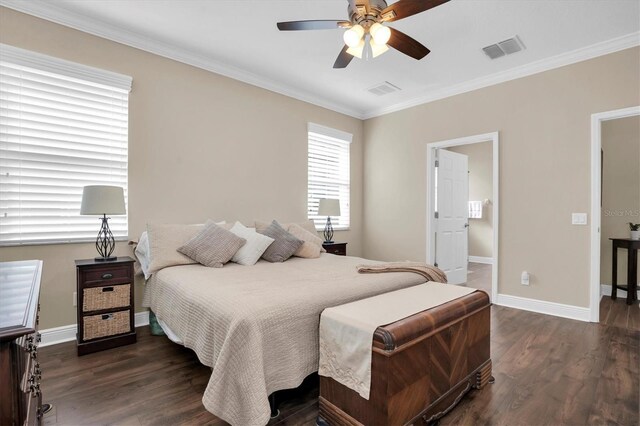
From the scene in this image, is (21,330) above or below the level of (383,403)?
above

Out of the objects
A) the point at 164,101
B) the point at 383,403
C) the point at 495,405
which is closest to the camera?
the point at 383,403

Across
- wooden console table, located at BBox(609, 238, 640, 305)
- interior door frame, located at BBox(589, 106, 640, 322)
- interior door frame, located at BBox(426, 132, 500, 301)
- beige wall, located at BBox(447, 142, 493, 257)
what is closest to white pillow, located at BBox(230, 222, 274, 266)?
interior door frame, located at BBox(426, 132, 500, 301)

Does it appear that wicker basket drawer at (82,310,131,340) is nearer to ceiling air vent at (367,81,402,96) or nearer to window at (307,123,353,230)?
Result: window at (307,123,353,230)

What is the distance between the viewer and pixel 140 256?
3123 millimetres

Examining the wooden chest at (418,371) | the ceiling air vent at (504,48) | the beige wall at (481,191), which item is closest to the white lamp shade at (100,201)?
the wooden chest at (418,371)

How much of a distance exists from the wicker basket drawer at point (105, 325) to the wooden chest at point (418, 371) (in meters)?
1.96

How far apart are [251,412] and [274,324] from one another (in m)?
0.40

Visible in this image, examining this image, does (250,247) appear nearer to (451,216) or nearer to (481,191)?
(451,216)

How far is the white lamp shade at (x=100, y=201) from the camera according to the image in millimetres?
2617

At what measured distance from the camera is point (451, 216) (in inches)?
201

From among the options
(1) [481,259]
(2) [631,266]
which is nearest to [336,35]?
(2) [631,266]

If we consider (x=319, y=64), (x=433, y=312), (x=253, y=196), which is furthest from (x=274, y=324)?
(x=319, y=64)

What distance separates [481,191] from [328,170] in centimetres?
430

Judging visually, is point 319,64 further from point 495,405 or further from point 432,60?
point 495,405
